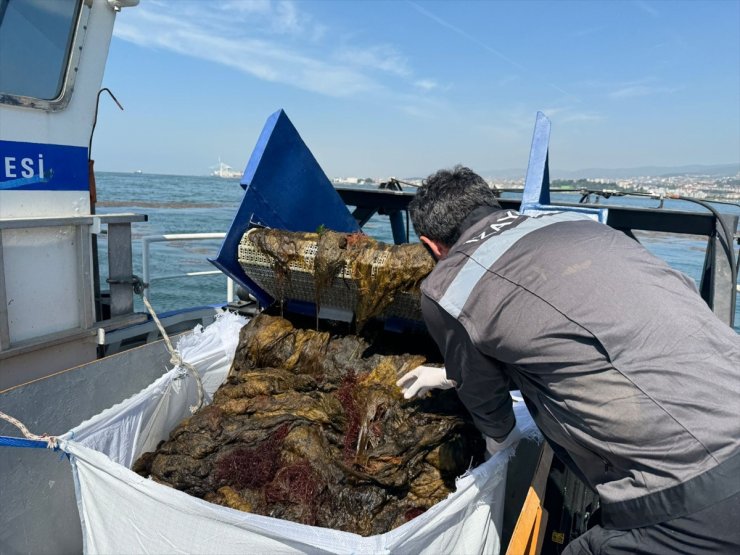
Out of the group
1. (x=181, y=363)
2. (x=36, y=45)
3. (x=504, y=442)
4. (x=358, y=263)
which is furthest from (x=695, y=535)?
(x=36, y=45)

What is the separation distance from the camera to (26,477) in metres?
2.43

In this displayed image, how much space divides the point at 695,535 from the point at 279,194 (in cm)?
285

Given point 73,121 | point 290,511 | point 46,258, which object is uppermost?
point 73,121

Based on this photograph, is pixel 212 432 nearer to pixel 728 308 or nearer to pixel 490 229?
pixel 490 229

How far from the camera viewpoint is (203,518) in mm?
1860

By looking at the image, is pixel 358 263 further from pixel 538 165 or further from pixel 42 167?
pixel 42 167

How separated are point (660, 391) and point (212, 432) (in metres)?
2.16

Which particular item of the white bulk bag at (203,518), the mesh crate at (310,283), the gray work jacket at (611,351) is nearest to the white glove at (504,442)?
the white bulk bag at (203,518)

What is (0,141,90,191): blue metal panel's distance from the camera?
2766 mm

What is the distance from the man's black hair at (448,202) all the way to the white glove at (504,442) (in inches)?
37.7

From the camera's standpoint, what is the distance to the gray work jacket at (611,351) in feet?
4.66

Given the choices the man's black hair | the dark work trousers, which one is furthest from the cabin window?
the dark work trousers

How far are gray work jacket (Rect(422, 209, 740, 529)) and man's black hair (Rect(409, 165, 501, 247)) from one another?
0.50 ft

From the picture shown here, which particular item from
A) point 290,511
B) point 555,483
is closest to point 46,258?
point 290,511
